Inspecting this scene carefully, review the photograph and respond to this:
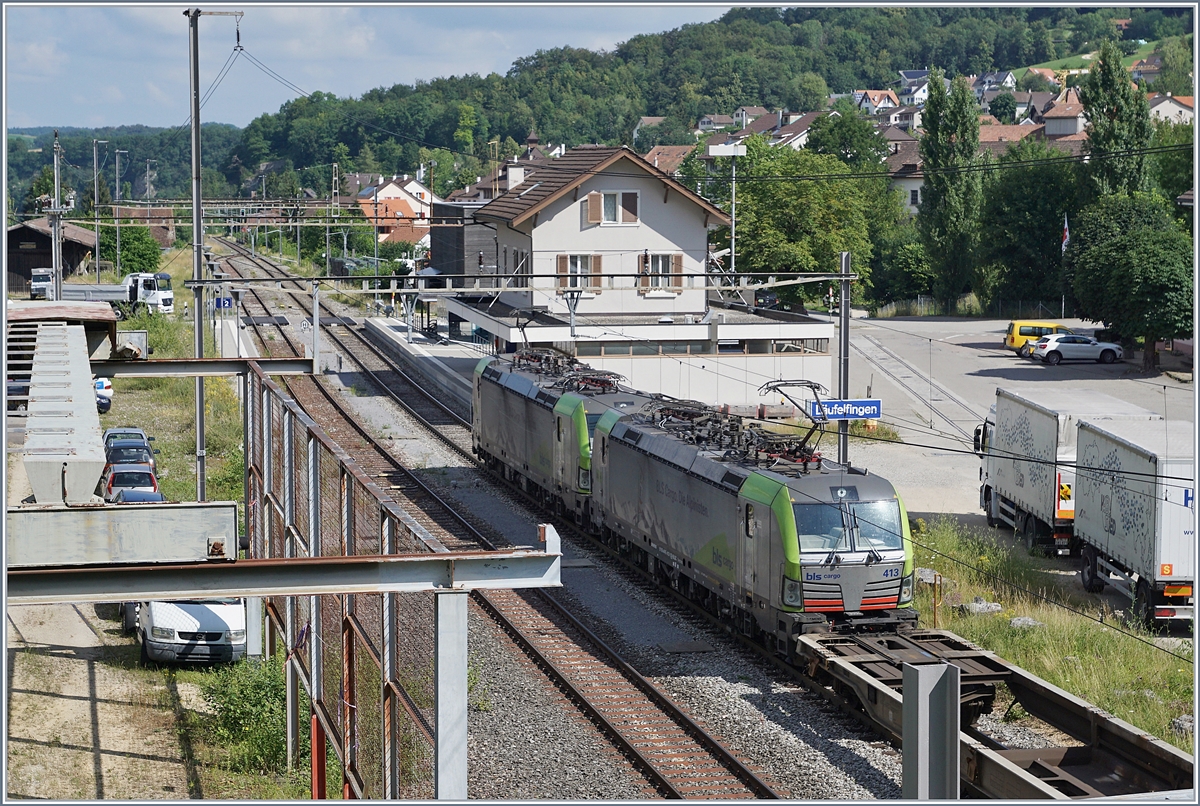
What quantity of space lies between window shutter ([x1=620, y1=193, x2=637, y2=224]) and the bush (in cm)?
2967

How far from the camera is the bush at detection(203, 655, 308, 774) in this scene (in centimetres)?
1592

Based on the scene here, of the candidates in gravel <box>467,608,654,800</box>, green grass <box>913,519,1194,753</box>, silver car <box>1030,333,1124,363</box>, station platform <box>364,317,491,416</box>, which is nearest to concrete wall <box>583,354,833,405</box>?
station platform <box>364,317,491,416</box>

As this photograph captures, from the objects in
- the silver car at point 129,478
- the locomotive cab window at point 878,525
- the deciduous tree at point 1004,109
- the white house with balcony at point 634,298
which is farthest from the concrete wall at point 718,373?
the deciduous tree at point 1004,109

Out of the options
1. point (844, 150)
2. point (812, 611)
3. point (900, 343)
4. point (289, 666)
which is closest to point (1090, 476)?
point (812, 611)

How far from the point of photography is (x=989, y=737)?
15.4 metres

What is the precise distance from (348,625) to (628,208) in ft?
116

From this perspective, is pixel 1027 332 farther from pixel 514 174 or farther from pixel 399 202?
pixel 399 202

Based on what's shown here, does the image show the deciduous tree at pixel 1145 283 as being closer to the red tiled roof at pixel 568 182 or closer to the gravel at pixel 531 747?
the red tiled roof at pixel 568 182

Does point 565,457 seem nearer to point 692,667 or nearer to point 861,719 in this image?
point 692,667

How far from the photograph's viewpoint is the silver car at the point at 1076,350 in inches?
2168

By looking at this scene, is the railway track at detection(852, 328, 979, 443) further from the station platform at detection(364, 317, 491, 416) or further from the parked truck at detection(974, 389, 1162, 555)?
the station platform at detection(364, 317, 491, 416)

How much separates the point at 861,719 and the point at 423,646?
822 cm

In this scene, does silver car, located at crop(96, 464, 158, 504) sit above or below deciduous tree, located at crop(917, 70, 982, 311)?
below

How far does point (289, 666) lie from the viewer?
1585 centimetres
